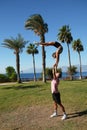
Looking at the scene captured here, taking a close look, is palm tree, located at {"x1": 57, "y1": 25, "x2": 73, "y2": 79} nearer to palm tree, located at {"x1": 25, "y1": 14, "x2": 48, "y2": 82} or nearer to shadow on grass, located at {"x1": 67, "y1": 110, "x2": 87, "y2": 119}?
palm tree, located at {"x1": 25, "y1": 14, "x2": 48, "y2": 82}

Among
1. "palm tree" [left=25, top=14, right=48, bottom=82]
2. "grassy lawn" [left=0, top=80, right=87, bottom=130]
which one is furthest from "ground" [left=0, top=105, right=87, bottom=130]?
"palm tree" [left=25, top=14, right=48, bottom=82]

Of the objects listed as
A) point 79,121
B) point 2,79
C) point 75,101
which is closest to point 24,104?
point 75,101

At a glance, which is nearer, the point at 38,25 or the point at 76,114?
the point at 76,114

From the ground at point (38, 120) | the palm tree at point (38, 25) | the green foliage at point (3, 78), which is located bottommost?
the ground at point (38, 120)

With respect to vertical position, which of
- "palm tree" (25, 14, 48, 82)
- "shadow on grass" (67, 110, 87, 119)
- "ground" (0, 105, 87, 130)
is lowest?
"ground" (0, 105, 87, 130)

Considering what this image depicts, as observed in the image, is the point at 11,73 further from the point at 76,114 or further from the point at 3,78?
the point at 76,114

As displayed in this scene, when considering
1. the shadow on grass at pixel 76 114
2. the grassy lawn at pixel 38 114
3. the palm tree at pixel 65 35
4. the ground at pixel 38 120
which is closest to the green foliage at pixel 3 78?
the palm tree at pixel 65 35

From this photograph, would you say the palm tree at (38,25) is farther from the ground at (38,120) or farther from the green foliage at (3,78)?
the ground at (38,120)

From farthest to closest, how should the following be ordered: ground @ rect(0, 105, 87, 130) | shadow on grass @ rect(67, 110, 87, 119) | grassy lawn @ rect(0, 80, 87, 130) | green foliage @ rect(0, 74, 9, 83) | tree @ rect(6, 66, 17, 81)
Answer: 1. tree @ rect(6, 66, 17, 81)
2. green foliage @ rect(0, 74, 9, 83)
3. shadow on grass @ rect(67, 110, 87, 119)
4. grassy lawn @ rect(0, 80, 87, 130)
5. ground @ rect(0, 105, 87, 130)

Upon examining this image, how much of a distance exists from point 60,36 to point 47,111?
1732 inches

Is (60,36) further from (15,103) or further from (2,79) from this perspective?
(15,103)

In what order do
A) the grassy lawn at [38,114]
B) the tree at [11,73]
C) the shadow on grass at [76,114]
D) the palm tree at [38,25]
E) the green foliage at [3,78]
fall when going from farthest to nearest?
the tree at [11,73] < the green foliage at [3,78] < the palm tree at [38,25] < the shadow on grass at [76,114] < the grassy lawn at [38,114]

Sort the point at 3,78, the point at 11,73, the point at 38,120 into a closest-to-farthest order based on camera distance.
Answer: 1. the point at 38,120
2. the point at 3,78
3. the point at 11,73

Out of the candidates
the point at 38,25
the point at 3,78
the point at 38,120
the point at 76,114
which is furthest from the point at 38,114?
the point at 3,78
